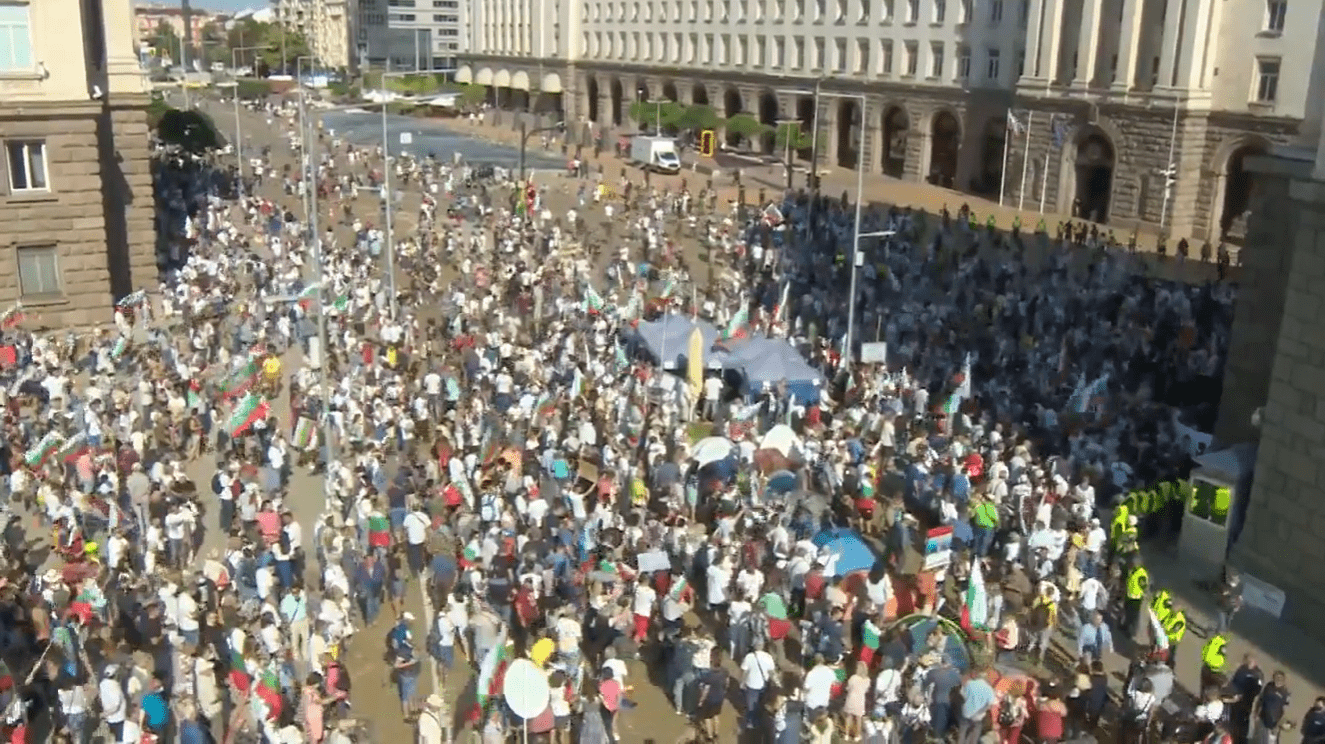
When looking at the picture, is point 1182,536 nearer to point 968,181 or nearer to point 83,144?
point 83,144

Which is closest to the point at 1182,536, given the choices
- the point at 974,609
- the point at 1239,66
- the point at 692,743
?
the point at 974,609

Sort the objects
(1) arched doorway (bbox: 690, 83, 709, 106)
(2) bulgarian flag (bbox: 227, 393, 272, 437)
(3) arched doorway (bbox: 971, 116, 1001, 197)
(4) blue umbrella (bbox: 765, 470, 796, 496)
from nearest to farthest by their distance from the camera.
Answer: (4) blue umbrella (bbox: 765, 470, 796, 496) → (2) bulgarian flag (bbox: 227, 393, 272, 437) → (3) arched doorway (bbox: 971, 116, 1001, 197) → (1) arched doorway (bbox: 690, 83, 709, 106)

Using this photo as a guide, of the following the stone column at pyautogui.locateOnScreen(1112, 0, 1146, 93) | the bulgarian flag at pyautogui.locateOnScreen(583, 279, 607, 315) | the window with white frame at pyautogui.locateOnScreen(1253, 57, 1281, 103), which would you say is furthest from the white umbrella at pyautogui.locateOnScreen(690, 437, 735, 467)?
the stone column at pyautogui.locateOnScreen(1112, 0, 1146, 93)

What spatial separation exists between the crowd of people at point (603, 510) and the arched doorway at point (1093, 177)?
68.1ft

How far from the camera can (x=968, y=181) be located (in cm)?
6550

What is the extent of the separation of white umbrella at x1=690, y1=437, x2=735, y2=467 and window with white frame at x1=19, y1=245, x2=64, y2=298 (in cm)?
2028

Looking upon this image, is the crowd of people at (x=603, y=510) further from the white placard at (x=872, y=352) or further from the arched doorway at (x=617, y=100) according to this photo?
the arched doorway at (x=617, y=100)

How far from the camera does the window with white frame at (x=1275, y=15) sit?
46812 millimetres

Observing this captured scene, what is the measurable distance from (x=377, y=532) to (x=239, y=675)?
4.00 metres

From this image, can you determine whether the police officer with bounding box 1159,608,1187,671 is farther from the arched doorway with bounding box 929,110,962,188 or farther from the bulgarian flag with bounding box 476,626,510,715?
the arched doorway with bounding box 929,110,962,188

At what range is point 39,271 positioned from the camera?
1275 inches

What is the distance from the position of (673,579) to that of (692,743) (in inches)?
141

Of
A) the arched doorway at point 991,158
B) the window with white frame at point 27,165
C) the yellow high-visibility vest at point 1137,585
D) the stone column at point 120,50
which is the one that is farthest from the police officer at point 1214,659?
the arched doorway at point 991,158

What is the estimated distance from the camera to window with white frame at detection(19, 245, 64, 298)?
32156 millimetres
